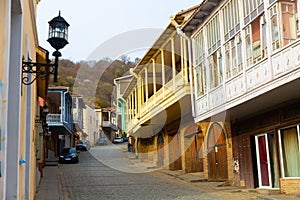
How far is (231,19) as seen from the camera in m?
11.8

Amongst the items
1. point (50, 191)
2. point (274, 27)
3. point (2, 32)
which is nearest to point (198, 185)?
point (50, 191)

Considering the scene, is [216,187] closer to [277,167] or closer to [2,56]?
[277,167]

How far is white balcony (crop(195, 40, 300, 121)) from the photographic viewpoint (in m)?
8.57

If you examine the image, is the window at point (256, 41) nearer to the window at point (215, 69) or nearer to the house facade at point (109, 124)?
the window at point (215, 69)

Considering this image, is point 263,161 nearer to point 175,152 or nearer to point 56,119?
point 175,152

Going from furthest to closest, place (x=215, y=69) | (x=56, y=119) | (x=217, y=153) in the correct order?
(x=56, y=119) < (x=217, y=153) < (x=215, y=69)

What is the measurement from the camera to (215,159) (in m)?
16.7

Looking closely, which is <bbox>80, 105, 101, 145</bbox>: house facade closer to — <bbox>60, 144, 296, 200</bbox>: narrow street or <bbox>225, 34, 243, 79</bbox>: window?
<bbox>60, 144, 296, 200</bbox>: narrow street

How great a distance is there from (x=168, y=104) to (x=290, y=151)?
6.92m

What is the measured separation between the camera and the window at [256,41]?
988 centimetres

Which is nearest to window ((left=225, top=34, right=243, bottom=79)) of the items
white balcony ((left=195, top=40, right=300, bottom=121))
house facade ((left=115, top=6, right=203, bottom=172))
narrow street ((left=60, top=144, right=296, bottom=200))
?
white balcony ((left=195, top=40, right=300, bottom=121))

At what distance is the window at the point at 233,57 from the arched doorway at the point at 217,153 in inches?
187

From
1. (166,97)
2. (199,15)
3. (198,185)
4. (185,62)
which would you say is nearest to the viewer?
(199,15)

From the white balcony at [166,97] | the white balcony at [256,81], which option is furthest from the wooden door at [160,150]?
the white balcony at [256,81]
